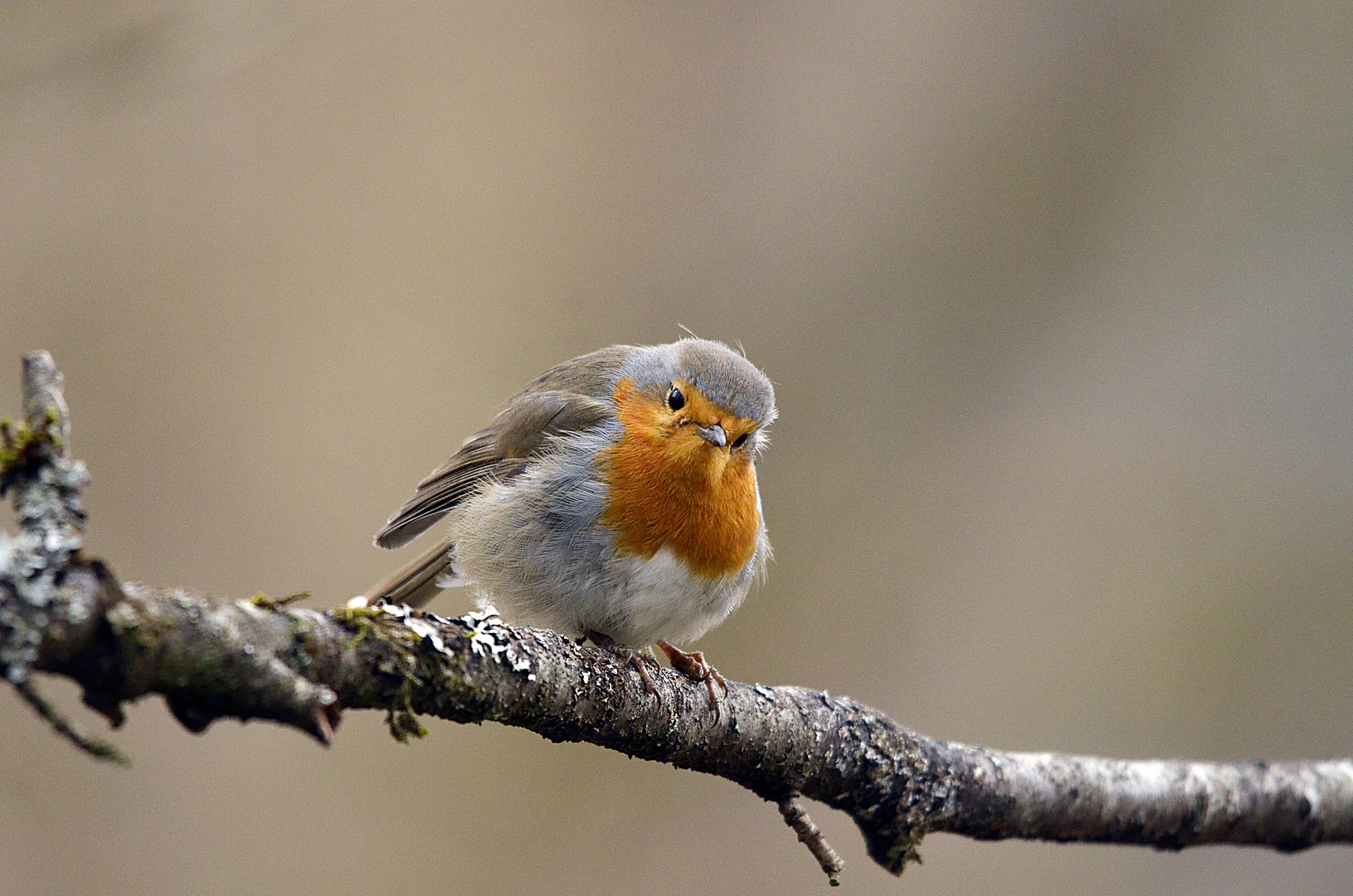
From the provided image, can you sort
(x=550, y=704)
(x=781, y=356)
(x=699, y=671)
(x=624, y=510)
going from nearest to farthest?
1. (x=550, y=704)
2. (x=699, y=671)
3. (x=624, y=510)
4. (x=781, y=356)

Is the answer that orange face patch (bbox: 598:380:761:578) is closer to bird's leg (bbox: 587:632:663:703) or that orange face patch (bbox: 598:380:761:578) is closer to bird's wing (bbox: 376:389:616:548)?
bird's wing (bbox: 376:389:616:548)

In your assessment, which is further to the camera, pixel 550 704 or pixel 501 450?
pixel 501 450

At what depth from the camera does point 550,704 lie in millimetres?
2268

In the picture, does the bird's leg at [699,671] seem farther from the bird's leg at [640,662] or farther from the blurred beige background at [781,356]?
the blurred beige background at [781,356]

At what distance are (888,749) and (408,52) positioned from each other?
5.30 m

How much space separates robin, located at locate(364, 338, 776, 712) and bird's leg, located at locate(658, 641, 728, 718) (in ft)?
0.04

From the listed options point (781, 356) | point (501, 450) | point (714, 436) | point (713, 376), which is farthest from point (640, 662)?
point (781, 356)

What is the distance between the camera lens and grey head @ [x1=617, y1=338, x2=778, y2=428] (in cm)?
375

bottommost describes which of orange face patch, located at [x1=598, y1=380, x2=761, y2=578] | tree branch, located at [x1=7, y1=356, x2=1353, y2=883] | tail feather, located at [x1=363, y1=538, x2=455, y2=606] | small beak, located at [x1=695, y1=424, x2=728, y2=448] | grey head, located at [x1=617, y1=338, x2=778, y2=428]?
tree branch, located at [x1=7, y1=356, x2=1353, y2=883]

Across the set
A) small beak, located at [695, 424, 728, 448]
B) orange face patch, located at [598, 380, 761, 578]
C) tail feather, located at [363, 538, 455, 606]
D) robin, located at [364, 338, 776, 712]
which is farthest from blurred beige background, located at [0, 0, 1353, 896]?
small beak, located at [695, 424, 728, 448]

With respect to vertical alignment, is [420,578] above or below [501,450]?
below

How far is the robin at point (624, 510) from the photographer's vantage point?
3.40 metres

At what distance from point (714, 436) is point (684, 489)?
213 mm

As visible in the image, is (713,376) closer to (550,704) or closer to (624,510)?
(624,510)
